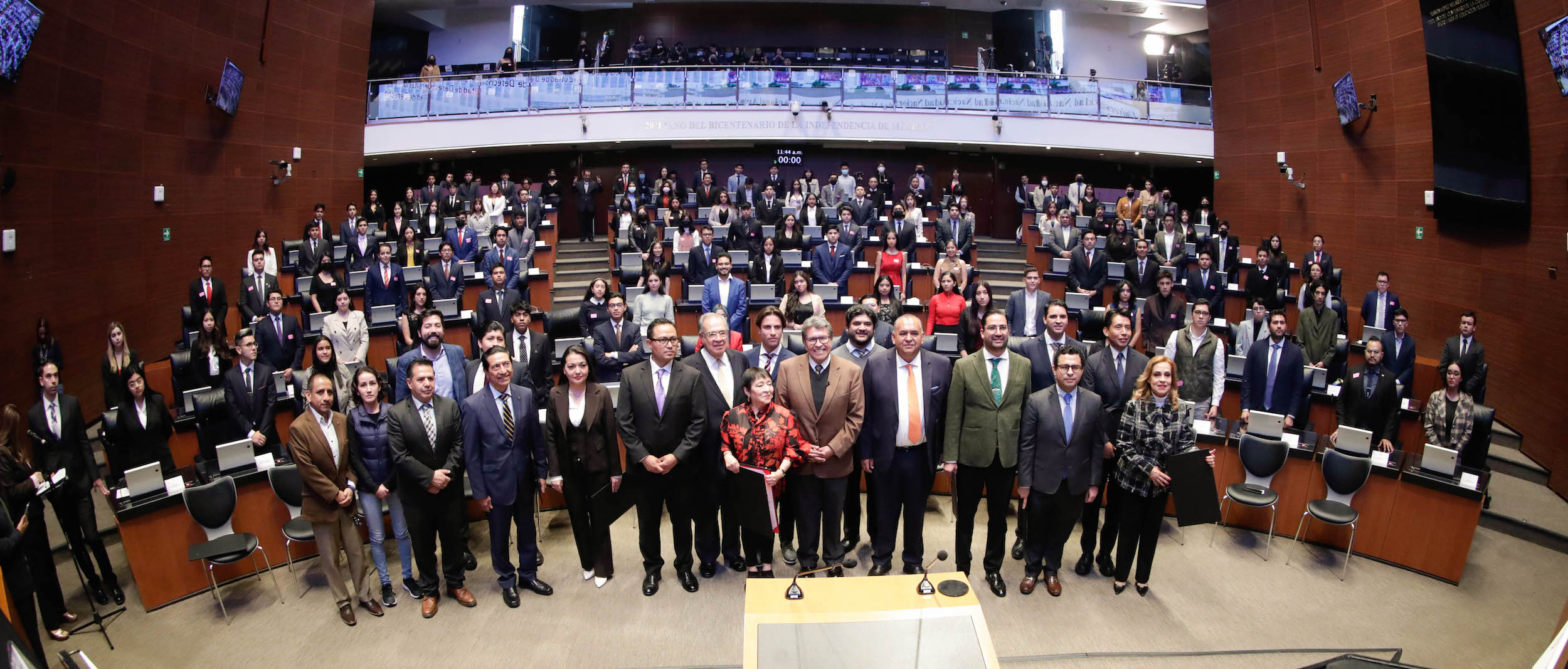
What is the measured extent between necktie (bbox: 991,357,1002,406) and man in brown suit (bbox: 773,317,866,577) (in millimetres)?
688

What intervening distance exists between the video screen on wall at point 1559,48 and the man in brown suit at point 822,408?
6.61 m

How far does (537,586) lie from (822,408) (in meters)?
1.91

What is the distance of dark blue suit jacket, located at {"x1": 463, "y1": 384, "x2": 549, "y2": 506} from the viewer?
4.18 meters

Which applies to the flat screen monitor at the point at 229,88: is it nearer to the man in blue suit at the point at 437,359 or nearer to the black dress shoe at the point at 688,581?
the man in blue suit at the point at 437,359

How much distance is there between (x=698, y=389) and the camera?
4285mm

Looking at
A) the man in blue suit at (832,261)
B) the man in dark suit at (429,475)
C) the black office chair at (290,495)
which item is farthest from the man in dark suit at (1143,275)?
the black office chair at (290,495)

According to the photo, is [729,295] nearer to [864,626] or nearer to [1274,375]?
[1274,375]

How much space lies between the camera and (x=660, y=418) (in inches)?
168

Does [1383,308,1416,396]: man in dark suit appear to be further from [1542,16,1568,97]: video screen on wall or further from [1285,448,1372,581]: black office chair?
[1542,16,1568,97]: video screen on wall

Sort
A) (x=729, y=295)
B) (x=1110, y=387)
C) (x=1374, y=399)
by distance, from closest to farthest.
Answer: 1. (x=1110, y=387)
2. (x=1374, y=399)
3. (x=729, y=295)

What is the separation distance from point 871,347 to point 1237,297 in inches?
251

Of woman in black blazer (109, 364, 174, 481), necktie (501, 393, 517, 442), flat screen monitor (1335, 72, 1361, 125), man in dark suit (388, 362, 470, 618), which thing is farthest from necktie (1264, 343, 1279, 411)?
woman in black blazer (109, 364, 174, 481)

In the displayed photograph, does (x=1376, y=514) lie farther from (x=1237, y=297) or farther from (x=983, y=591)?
(x=1237, y=297)

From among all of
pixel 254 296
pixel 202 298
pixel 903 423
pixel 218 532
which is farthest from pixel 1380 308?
pixel 202 298
